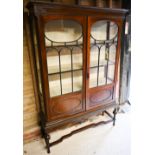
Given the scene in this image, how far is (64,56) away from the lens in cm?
173

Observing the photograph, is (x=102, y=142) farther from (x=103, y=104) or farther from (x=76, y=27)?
(x=76, y=27)

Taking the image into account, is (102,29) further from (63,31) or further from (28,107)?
(28,107)

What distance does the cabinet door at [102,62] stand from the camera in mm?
1795

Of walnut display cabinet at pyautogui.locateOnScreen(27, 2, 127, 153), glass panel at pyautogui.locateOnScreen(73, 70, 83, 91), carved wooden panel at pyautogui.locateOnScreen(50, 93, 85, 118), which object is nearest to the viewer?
walnut display cabinet at pyautogui.locateOnScreen(27, 2, 127, 153)

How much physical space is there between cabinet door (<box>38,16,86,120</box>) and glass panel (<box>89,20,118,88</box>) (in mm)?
184

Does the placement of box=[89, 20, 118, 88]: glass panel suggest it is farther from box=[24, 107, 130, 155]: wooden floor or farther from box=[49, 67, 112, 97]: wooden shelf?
box=[24, 107, 130, 155]: wooden floor

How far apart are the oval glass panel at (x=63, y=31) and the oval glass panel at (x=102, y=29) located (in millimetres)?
A: 203

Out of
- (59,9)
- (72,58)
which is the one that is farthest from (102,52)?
(59,9)

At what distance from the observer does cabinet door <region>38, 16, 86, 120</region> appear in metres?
1.56

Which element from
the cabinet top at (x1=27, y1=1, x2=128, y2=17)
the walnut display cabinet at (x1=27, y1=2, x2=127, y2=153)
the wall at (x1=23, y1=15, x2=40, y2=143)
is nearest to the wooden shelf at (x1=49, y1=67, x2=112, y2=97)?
the walnut display cabinet at (x1=27, y1=2, x2=127, y2=153)
